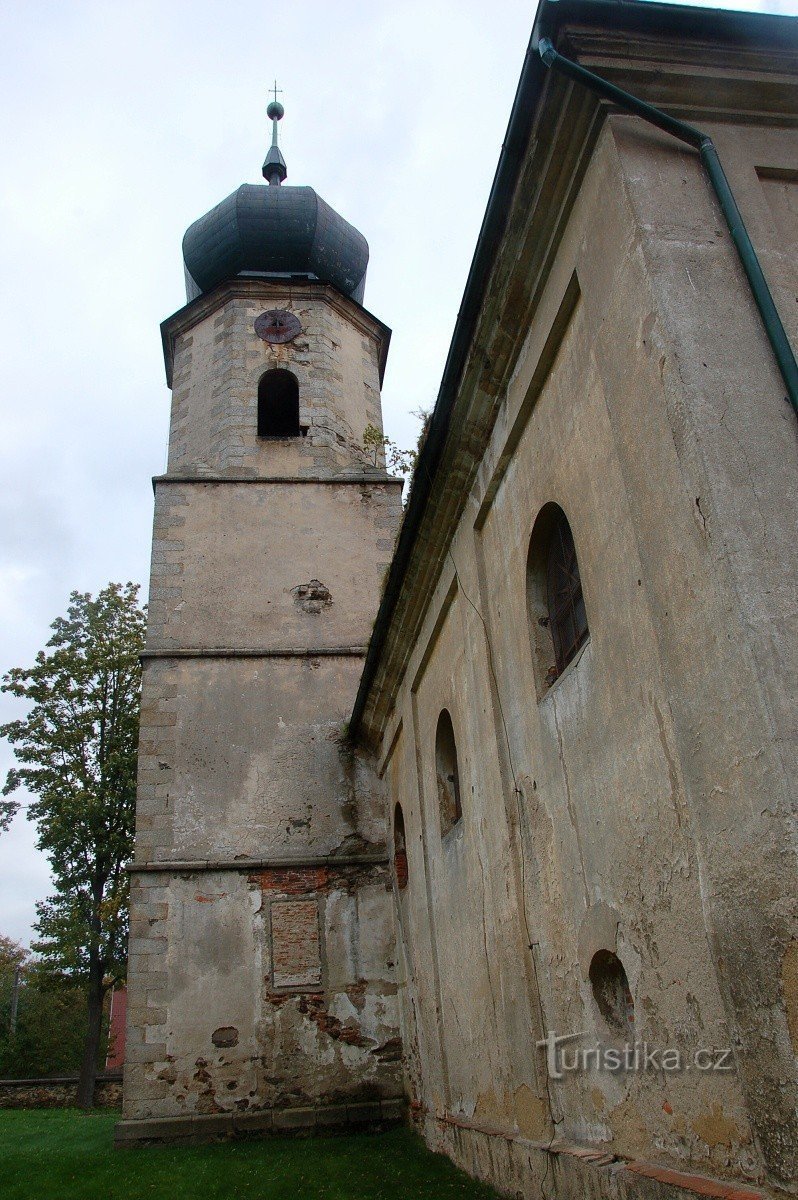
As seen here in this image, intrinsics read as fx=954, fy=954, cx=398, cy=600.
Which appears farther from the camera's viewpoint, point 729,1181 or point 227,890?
point 227,890

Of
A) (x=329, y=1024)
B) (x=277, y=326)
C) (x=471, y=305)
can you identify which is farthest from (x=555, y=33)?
(x=277, y=326)

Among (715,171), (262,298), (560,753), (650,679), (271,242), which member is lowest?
(650,679)

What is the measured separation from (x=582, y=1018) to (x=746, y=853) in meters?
2.20

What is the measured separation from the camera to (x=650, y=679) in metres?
3.97

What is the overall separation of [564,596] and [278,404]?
38.0ft

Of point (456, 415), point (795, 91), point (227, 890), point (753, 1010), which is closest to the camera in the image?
point (753, 1010)

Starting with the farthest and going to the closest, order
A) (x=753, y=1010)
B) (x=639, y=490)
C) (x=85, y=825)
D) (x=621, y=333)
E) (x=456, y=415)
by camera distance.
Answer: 1. (x=85, y=825)
2. (x=456, y=415)
3. (x=621, y=333)
4. (x=639, y=490)
5. (x=753, y=1010)

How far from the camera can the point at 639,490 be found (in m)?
3.97

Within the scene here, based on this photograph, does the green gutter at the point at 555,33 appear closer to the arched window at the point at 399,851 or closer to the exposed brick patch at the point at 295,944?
the arched window at the point at 399,851

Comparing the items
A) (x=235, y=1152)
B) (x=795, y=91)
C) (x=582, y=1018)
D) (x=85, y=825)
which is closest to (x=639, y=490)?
(x=795, y=91)

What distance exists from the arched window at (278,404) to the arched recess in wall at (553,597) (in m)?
10.2

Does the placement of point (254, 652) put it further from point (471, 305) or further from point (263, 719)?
point (471, 305)

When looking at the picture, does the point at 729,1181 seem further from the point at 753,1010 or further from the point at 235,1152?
the point at 235,1152

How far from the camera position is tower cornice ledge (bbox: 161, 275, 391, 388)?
16016mm
